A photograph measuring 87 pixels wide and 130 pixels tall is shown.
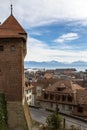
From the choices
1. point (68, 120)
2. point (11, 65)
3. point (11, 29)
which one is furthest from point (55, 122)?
point (11, 29)

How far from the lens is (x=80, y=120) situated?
150ft

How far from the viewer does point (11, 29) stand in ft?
106

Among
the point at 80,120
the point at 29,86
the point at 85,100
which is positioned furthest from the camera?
the point at 29,86

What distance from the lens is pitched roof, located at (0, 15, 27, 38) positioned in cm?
3095

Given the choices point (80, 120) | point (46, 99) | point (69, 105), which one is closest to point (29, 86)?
point (46, 99)

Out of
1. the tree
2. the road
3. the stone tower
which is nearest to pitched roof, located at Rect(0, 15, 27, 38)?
the stone tower

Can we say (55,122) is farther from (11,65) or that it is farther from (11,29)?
(11,29)

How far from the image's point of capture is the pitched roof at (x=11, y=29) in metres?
30.9

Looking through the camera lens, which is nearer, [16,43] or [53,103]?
[16,43]

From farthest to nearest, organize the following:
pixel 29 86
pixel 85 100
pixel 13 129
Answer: pixel 29 86 < pixel 85 100 < pixel 13 129

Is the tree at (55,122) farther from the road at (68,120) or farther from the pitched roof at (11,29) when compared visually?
the pitched roof at (11,29)

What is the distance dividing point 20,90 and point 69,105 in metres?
26.0

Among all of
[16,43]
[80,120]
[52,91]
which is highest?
[16,43]

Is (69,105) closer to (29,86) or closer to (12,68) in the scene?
(29,86)
